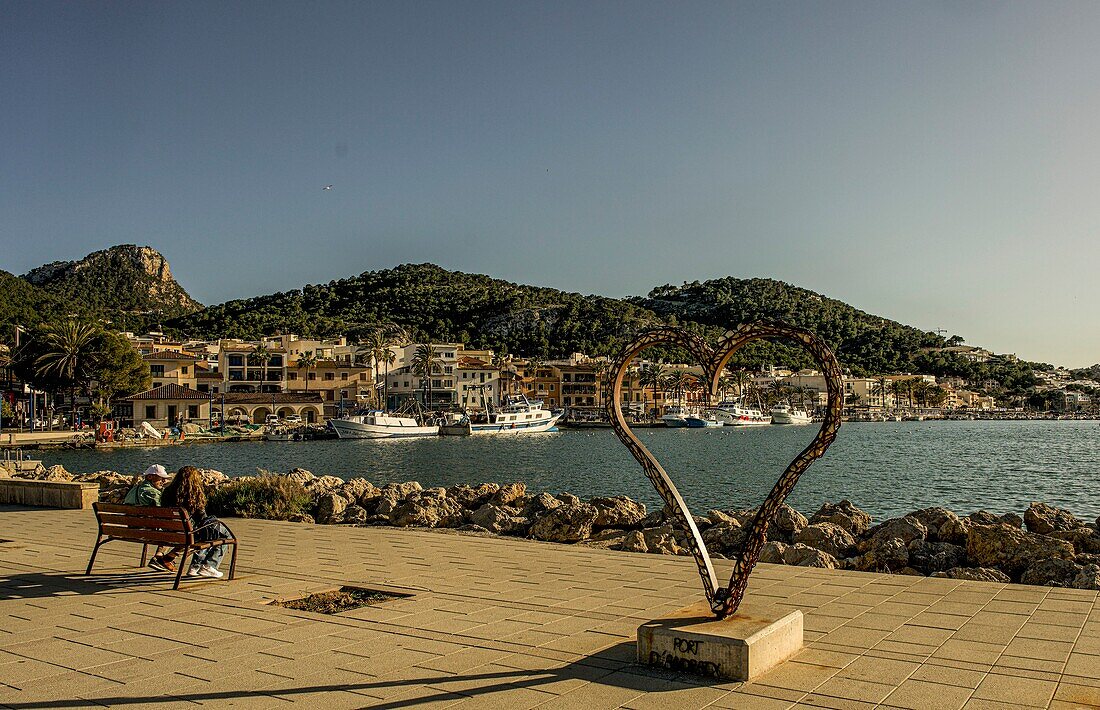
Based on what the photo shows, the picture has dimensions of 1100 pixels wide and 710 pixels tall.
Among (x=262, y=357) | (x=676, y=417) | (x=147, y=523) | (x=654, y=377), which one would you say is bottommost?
(x=676, y=417)

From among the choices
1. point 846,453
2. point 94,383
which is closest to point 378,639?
point 846,453

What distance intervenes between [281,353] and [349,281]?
294ft

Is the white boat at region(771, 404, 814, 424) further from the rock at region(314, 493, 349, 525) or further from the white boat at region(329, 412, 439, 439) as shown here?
the rock at region(314, 493, 349, 525)

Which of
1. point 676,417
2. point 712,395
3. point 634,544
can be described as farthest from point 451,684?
point 676,417

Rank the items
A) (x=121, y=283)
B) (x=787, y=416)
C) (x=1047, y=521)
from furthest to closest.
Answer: (x=121, y=283)
(x=787, y=416)
(x=1047, y=521)

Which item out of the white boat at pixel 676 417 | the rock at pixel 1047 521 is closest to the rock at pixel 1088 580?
the rock at pixel 1047 521

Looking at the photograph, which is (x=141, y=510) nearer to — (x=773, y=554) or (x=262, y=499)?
(x=262, y=499)

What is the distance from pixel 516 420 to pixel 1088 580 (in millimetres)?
90510

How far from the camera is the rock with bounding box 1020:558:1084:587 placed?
9852 millimetres

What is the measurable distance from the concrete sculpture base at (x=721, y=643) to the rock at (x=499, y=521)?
8776 millimetres

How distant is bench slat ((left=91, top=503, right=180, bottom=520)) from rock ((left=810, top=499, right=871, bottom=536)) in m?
11.1

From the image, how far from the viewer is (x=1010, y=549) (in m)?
11.2

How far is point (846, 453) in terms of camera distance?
61.2m

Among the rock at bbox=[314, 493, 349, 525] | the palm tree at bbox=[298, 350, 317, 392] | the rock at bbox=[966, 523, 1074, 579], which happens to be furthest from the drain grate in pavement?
the palm tree at bbox=[298, 350, 317, 392]
